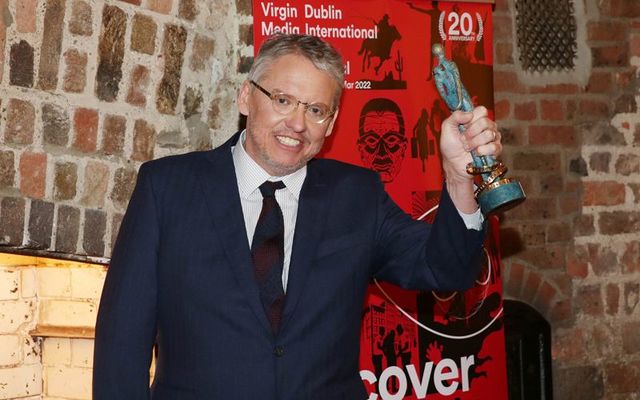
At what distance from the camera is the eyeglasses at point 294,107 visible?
2098 millimetres

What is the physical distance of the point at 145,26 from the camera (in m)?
2.64

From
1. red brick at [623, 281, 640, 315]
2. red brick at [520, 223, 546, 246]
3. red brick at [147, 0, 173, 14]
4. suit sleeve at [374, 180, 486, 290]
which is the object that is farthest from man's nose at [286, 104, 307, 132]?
red brick at [623, 281, 640, 315]

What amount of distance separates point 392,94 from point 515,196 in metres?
1.21

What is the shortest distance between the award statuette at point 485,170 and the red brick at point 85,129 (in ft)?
3.35

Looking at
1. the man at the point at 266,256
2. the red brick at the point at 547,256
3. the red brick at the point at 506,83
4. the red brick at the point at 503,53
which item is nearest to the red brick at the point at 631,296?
the red brick at the point at 547,256

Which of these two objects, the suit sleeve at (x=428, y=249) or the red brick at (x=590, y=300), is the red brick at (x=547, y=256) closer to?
the red brick at (x=590, y=300)

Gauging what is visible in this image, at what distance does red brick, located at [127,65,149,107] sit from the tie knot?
0.66m

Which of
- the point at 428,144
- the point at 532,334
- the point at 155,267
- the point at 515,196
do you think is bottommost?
the point at 532,334

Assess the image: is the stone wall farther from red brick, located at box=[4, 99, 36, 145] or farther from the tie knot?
the tie knot

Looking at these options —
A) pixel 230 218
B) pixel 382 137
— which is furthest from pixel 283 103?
pixel 382 137

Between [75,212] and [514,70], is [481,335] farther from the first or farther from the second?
[75,212]

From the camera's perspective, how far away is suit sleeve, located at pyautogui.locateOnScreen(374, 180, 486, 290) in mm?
2027

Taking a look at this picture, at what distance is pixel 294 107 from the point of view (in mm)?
2098

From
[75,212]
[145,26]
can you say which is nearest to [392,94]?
[145,26]
